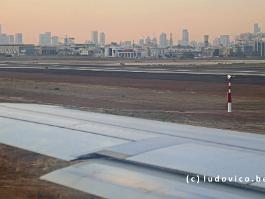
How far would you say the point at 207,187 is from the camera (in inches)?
114

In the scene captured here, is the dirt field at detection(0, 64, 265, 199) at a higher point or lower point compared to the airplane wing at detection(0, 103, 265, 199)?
lower

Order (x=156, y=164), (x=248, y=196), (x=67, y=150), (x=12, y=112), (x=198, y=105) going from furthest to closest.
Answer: (x=198, y=105) < (x=12, y=112) < (x=67, y=150) < (x=156, y=164) < (x=248, y=196)

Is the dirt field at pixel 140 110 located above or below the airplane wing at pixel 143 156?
below

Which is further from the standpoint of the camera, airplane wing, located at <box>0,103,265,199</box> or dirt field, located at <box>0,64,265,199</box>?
dirt field, located at <box>0,64,265,199</box>

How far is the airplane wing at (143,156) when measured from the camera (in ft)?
9.64

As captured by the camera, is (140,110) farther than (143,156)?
Yes

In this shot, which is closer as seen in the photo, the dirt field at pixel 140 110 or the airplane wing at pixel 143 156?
the airplane wing at pixel 143 156

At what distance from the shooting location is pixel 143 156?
3.57 m

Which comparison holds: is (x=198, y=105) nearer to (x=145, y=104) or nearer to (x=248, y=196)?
(x=145, y=104)

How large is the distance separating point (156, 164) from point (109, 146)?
771 millimetres

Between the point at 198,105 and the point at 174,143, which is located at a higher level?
the point at 174,143

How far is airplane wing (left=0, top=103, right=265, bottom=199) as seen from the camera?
9.64 feet

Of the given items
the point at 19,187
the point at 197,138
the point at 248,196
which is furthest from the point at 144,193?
the point at 19,187

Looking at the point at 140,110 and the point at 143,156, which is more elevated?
the point at 143,156
